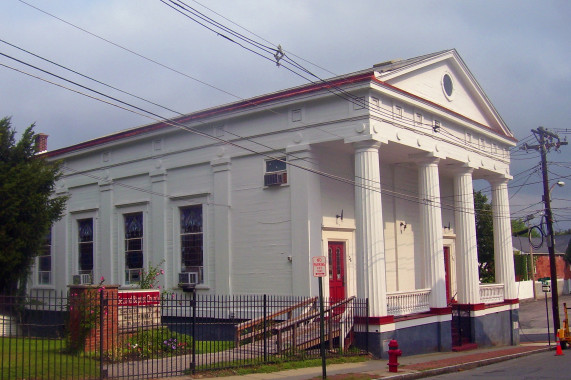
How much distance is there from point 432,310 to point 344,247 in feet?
11.4

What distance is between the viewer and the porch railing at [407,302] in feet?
63.5

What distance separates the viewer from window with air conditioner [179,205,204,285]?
73.1 ft

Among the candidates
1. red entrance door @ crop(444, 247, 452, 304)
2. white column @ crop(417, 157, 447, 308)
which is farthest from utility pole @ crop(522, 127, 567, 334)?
white column @ crop(417, 157, 447, 308)

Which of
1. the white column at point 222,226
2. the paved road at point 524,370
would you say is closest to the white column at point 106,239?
the white column at point 222,226

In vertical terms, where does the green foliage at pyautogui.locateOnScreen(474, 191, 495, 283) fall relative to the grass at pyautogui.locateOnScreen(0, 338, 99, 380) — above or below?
above

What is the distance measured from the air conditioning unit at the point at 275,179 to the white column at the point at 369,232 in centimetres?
243

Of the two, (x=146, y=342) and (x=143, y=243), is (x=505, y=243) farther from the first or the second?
(x=146, y=342)

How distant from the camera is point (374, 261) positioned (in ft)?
60.6

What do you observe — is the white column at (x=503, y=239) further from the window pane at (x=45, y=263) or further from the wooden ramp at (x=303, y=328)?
the window pane at (x=45, y=263)

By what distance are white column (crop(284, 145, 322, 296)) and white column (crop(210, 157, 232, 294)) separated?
2.66 meters

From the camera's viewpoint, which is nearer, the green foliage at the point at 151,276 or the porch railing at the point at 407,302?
the porch railing at the point at 407,302

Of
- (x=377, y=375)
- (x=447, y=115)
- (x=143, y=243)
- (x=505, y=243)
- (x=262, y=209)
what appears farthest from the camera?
(x=505, y=243)

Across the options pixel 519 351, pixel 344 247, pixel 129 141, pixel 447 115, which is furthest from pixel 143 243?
pixel 519 351

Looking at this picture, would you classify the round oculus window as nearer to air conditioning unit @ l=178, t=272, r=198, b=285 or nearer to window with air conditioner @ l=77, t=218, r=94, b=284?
air conditioning unit @ l=178, t=272, r=198, b=285
